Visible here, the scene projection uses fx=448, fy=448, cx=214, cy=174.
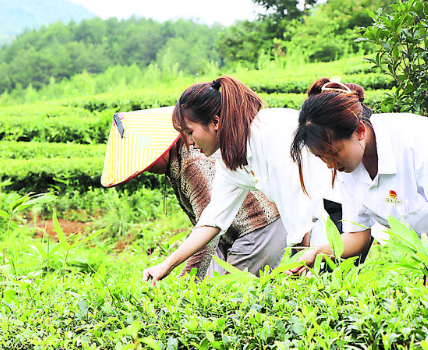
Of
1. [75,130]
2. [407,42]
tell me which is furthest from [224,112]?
[75,130]

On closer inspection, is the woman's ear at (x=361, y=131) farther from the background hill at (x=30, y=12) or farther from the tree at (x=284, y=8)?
the background hill at (x=30, y=12)

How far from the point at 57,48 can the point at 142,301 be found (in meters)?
19.9

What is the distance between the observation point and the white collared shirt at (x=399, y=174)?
163 cm

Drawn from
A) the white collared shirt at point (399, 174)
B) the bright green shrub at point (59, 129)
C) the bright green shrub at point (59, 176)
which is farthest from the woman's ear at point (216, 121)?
the bright green shrub at point (59, 129)

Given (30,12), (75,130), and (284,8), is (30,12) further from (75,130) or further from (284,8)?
(75,130)

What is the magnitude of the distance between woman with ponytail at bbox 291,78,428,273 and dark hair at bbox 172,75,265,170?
0.29 metres

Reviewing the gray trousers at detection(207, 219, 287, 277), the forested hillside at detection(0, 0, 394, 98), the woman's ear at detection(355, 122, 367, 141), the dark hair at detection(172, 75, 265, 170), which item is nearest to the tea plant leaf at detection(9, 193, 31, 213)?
the dark hair at detection(172, 75, 265, 170)

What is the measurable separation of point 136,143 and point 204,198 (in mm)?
466

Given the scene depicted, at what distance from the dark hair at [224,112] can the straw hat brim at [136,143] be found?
1.37 feet

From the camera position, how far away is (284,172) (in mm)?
1873

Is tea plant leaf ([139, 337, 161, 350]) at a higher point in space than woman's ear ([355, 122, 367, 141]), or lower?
lower

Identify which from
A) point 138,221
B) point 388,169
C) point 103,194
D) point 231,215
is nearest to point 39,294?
point 231,215

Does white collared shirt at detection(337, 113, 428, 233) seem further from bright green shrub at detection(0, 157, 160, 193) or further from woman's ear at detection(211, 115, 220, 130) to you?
bright green shrub at detection(0, 157, 160, 193)

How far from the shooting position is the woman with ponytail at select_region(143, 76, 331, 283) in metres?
1.88
